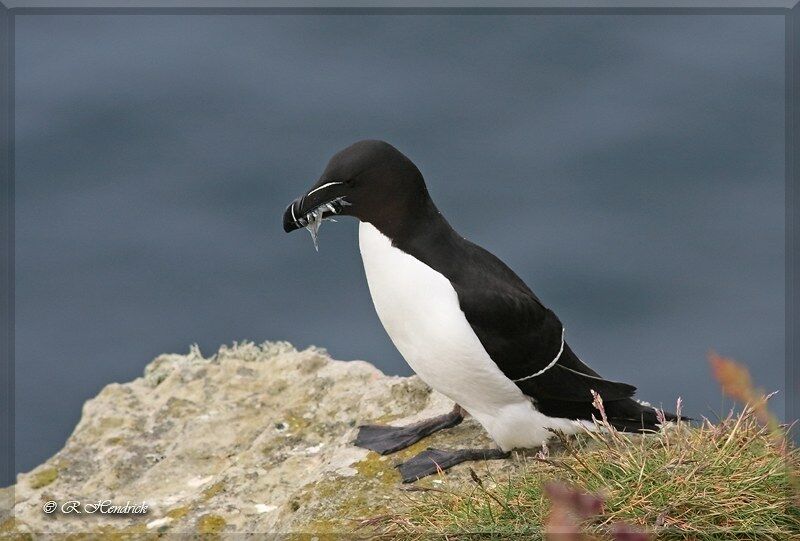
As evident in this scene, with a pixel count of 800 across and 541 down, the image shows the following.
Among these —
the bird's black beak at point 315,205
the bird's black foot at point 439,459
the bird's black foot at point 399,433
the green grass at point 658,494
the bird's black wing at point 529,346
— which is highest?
the bird's black beak at point 315,205

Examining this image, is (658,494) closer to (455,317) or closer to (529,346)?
(529,346)

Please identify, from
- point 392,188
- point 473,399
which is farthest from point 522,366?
point 392,188

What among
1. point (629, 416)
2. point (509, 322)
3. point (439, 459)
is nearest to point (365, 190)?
point (509, 322)

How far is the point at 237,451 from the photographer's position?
21.6ft

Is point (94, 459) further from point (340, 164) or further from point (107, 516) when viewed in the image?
point (340, 164)

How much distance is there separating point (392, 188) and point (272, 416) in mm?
2202

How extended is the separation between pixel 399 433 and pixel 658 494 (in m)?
1.92

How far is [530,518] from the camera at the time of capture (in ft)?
14.9

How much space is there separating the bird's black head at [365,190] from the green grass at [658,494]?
1473 millimetres

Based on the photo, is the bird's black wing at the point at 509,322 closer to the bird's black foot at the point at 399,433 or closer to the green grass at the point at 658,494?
the green grass at the point at 658,494

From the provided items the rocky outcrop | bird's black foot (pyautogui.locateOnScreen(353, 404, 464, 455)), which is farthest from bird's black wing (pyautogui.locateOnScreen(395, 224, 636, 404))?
bird's black foot (pyautogui.locateOnScreen(353, 404, 464, 455))

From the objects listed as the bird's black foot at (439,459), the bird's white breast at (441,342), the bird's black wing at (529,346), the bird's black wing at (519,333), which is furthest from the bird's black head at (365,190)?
the bird's black foot at (439,459)

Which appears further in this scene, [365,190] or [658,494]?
[365,190]

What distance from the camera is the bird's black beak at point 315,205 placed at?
17.4 feet
